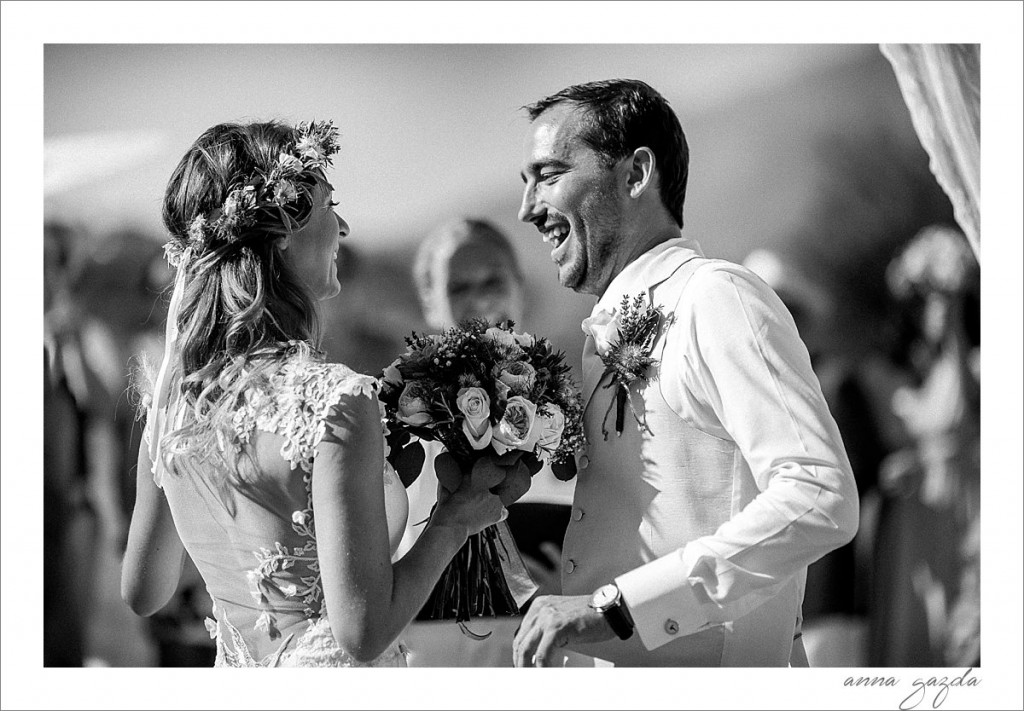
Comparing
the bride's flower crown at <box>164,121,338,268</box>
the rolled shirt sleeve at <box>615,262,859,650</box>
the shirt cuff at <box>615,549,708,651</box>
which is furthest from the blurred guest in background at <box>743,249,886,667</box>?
the bride's flower crown at <box>164,121,338,268</box>

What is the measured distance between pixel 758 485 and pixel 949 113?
8.45ft

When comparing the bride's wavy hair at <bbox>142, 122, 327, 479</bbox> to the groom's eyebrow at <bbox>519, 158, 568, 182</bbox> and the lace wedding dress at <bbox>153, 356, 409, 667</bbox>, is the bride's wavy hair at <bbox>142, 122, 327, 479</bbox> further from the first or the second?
the groom's eyebrow at <bbox>519, 158, 568, 182</bbox>

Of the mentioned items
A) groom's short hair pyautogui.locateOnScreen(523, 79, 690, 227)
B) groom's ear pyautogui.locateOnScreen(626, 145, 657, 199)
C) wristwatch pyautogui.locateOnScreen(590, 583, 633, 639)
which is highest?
groom's short hair pyautogui.locateOnScreen(523, 79, 690, 227)

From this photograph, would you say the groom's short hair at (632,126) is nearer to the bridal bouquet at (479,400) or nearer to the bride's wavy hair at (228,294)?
the bridal bouquet at (479,400)

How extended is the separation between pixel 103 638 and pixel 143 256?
5.99ft

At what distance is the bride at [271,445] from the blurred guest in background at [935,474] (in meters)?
2.50

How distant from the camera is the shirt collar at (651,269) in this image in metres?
3.85

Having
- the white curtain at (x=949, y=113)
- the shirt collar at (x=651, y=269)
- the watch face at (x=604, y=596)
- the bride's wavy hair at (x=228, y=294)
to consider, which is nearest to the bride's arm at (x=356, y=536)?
the bride's wavy hair at (x=228, y=294)

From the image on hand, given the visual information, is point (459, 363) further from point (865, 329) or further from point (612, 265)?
point (865, 329)

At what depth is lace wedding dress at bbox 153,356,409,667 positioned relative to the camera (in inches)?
126

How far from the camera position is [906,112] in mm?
5129

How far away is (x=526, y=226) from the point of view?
548cm

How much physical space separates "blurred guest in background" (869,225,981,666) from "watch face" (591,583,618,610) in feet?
7.54

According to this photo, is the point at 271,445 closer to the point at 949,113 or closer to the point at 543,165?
the point at 543,165
